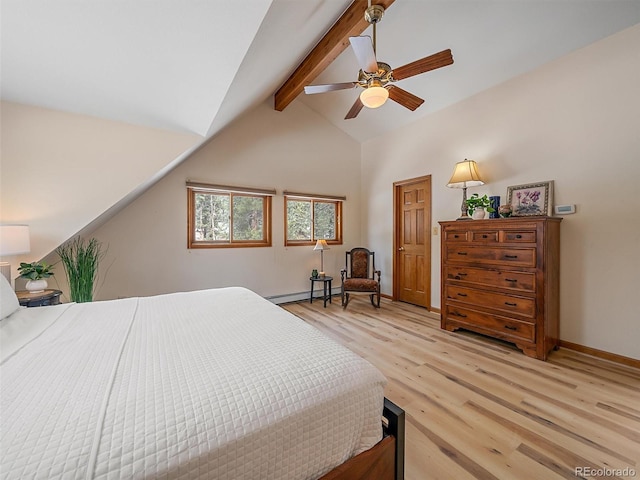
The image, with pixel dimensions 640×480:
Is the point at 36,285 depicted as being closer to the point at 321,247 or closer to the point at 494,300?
the point at 321,247

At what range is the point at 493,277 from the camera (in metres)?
2.75

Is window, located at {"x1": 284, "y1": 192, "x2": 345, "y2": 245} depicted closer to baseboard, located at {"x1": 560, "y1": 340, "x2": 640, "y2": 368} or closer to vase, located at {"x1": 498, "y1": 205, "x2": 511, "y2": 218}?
vase, located at {"x1": 498, "y1": 205, "x2": 511, "y2": 218}

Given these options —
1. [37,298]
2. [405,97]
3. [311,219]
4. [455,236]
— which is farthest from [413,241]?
[37,298]

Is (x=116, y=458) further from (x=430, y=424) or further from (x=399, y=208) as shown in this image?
(x=399, y=208)

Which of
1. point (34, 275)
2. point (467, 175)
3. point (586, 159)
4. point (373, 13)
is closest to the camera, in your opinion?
point (373, 13)

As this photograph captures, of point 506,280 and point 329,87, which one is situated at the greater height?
point 329,87

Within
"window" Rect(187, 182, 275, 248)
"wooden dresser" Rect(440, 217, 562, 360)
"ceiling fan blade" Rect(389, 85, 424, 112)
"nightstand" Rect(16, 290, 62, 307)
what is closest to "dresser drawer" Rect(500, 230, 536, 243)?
"wooden dresser" Rect(440, 217, 562, 360)

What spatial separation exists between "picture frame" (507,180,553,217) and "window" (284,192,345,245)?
8.69 feet

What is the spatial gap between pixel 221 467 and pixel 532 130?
3.81 m

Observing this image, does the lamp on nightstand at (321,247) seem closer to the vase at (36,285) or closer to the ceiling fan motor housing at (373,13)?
the ceiling fan motor housing at (373,13)

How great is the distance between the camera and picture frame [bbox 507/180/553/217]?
275 centimetres

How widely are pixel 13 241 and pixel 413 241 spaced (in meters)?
4.47

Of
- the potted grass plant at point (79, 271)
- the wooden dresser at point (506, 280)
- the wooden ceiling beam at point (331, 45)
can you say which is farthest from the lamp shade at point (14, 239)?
the wooden dresser at point (506, 280)

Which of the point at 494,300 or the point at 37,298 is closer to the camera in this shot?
the point at 37,298
